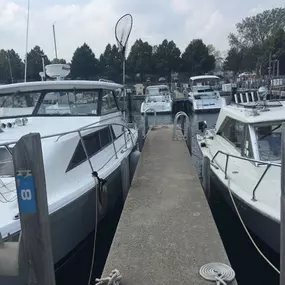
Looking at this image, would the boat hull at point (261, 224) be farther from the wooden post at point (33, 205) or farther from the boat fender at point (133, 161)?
the boat fender at point (133, 161)

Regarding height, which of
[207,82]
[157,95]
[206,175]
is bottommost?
[206,175]

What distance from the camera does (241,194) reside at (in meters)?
5.12


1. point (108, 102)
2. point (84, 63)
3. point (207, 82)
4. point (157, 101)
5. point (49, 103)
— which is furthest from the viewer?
point (84, 63)

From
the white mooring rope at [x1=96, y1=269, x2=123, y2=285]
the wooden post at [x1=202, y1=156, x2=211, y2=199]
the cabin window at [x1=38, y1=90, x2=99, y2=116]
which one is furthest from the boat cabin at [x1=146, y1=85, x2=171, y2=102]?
the white mooring rope at [x1=96, y1=269, x2=123, y2=285]

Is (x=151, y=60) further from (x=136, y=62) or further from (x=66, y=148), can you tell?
(x=66, y=148)

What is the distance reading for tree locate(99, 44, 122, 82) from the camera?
54969mm

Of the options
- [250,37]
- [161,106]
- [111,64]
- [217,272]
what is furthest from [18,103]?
[250,37]

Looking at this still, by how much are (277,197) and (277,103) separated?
355 cm

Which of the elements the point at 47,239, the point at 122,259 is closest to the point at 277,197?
the point at 122,259

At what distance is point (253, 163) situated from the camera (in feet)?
19.9

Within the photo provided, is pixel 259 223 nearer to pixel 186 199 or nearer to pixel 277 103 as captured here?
pixel 186 199

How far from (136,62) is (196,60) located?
10.2m

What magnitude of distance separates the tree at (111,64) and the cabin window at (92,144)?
157 ft

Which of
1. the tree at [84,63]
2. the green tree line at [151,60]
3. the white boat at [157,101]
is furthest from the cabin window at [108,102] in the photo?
the tree at [84,63]
